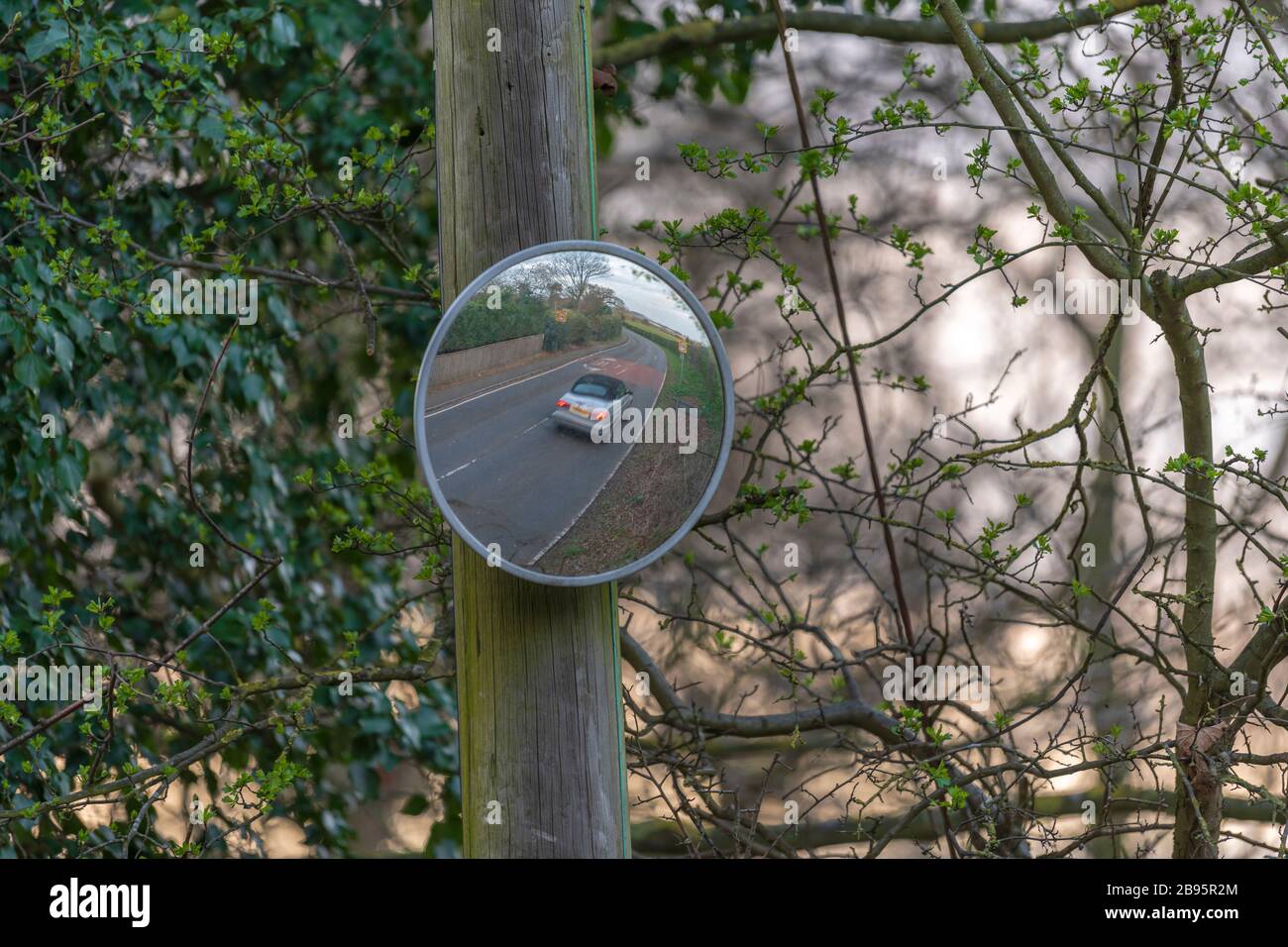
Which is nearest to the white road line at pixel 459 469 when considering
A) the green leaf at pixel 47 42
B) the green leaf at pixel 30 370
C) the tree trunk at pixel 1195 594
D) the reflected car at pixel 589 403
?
the reflected car at pixel 589 403

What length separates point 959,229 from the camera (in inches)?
303

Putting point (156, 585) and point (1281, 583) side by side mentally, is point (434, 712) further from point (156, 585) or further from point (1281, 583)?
point (1281, 583)

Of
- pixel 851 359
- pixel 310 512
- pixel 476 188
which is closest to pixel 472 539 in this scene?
pixel 476 188

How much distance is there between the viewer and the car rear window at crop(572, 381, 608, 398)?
1914 millimetres

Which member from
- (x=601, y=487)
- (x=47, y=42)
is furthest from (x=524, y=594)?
(x=47, y=42)

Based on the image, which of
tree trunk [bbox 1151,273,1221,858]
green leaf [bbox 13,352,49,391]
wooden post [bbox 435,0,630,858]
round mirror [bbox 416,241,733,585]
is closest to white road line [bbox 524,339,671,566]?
round mirror [bbox 416,241,733,585]

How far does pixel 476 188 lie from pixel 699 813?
186cm

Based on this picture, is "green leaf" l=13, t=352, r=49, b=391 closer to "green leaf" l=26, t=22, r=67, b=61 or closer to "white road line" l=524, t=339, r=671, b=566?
"green leaf" l=26, t=22, r=67, b=61

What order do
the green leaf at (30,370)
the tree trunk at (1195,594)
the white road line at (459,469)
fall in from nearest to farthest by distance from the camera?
the white road line at (459,469), the tree trunk at (1195,594), the green leaf at (30,370)

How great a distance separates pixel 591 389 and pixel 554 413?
2.7 inches

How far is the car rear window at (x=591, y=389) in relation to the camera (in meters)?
1.91

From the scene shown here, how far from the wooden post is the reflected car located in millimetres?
274

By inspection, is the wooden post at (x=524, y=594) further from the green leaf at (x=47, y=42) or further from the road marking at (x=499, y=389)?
the green leaf at (x=47, y=42)

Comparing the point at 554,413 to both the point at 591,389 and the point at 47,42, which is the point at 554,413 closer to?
the point at 591,389
